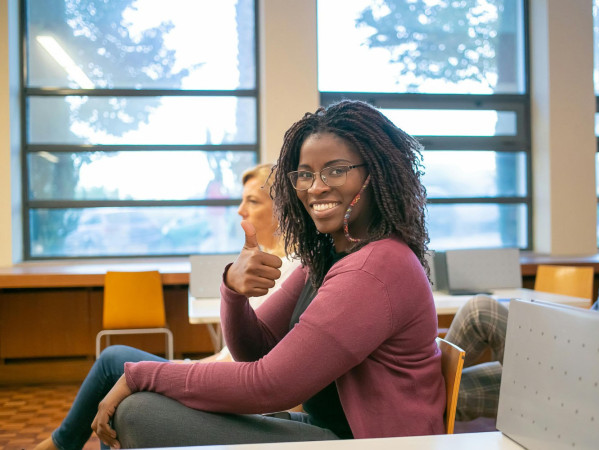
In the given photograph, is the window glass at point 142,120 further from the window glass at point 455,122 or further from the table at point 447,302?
the table at point 447,302

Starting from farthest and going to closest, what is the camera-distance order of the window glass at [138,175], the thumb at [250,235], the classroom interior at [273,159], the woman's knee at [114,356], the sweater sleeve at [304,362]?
the window glass at [138,175], the classroom interior at [273,159], the woman's knee at [114,356], the thumb at [250,235], the sweater sleeve at [304,362]

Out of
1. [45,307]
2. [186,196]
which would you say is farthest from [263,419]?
[186,196]

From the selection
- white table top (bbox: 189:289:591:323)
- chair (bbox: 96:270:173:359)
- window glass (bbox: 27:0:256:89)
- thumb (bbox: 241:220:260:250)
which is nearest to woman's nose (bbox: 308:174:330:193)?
thumb (bbox: 241:220:260:250)

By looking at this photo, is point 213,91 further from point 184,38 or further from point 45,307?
point 45,307

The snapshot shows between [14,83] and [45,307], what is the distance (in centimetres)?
186

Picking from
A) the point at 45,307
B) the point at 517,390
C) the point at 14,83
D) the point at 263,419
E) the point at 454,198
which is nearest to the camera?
the point at 517,390

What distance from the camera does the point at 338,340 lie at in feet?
3.39

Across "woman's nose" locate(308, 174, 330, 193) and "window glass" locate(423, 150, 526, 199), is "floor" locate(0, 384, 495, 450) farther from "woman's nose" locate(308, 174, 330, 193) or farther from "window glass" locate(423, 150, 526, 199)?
"window glass" locate(423, 150, 526, 199)

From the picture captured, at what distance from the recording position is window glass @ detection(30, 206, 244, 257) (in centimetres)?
521

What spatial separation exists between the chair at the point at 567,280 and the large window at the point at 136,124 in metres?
2.54

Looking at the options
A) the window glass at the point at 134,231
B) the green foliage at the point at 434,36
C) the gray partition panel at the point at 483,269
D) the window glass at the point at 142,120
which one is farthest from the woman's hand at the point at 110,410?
the green foliage at the point at 434,36

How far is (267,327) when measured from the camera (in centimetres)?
152

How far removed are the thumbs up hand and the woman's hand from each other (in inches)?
11.4

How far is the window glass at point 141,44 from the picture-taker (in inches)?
205
